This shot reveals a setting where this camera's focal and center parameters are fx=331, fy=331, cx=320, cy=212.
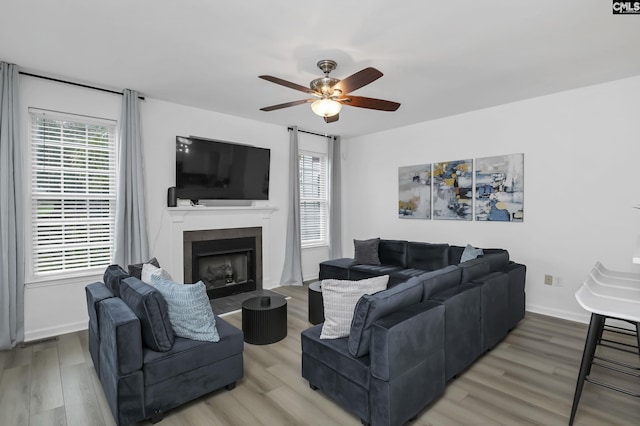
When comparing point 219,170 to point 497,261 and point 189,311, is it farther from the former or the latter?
point 497,261

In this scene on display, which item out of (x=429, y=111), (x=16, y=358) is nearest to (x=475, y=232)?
(x=429, y=111)

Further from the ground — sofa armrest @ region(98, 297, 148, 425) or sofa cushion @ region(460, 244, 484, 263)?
sofa cushion @ region(460, 244, 484, 263)

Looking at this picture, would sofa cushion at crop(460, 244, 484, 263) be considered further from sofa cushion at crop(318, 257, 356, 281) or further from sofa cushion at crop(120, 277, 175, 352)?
sofa cushion at crop(120, 277, 175, 352)

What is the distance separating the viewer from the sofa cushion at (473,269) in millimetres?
2885

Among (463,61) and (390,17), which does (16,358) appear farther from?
(463,61)

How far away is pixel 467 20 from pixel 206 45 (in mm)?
2067

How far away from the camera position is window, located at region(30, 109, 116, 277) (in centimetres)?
349

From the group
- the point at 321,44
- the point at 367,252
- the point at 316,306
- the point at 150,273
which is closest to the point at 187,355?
the point at 150,273

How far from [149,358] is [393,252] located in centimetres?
381

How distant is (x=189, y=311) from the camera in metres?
2.36

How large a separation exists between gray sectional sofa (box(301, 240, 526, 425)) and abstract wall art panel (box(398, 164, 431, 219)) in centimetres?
218

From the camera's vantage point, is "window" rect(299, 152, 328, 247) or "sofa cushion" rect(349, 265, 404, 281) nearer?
"sofa cushion" rect(349, 265, 404, 281)

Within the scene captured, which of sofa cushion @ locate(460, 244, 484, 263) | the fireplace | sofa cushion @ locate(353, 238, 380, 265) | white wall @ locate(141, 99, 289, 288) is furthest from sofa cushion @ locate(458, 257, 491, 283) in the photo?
white wall @ locate(141, 99, 289, 288)

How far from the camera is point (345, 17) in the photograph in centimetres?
236
